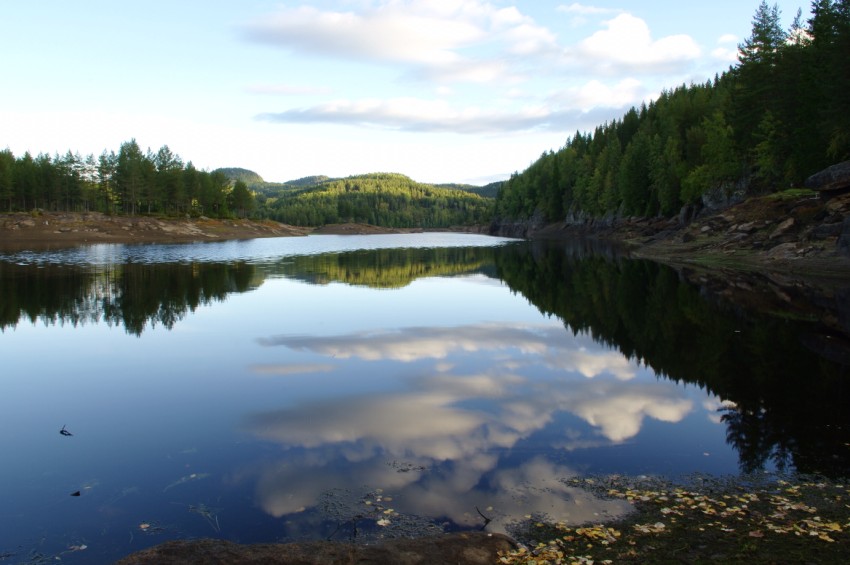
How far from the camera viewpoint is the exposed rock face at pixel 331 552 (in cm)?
783

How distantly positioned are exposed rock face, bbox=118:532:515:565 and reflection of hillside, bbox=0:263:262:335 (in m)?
20.8

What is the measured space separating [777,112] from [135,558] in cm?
7031

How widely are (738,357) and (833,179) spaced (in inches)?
1320

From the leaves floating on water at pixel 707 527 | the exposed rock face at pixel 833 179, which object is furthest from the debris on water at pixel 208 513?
the exposed rock face at pixel 833 179

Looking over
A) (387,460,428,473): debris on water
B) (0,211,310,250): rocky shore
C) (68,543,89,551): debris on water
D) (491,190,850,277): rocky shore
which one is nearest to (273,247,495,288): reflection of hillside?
(491,190,850,277): rocky shore

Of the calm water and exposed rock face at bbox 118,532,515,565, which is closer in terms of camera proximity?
exposed rock face at bbox 118,532,515,565

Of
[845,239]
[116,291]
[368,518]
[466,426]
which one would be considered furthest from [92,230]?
[368,518]

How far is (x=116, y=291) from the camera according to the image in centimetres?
3956

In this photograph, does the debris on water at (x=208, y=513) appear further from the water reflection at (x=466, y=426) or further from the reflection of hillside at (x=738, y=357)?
the reflection of hillside at (x=738, y=357)

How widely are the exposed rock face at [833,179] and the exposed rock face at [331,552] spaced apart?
49117 millimetres

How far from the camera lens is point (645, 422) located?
14719 millimetres

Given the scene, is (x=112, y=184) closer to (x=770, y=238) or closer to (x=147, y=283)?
(x=147, y=283)

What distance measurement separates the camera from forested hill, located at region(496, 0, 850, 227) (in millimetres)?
50188

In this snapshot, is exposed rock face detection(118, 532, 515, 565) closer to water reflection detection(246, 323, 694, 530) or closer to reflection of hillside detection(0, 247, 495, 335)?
water reflection detection(246, 323, 694, 530)
